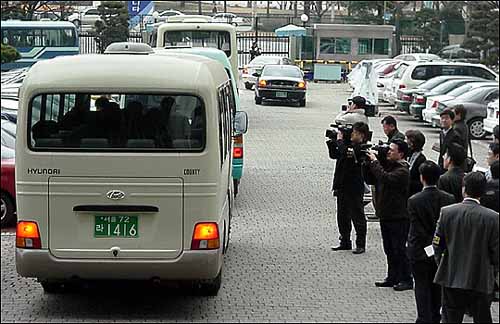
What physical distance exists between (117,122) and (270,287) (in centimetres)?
258

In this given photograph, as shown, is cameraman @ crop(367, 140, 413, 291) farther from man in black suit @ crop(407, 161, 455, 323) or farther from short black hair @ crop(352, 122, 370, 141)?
man in black suit @ crop(407, 161, 455, 323)

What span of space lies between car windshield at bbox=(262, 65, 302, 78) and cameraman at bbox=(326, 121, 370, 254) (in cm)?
2372

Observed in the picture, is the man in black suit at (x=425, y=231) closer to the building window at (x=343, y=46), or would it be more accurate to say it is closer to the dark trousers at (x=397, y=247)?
the dark trousers at (x=397, y=247)

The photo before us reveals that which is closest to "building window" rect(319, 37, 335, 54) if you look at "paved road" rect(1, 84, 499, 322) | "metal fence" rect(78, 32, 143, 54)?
"metal fence" rect(78, 32, 143, 54)

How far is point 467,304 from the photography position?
751cm

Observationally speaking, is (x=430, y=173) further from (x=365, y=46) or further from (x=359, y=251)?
(x=365, y=46)

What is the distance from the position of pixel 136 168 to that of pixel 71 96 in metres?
0.87

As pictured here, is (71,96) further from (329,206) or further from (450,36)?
(450,36)

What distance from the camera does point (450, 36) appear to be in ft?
187

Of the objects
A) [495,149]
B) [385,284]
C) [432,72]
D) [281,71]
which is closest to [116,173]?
[385,284]

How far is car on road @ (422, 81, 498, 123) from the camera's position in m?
26.3

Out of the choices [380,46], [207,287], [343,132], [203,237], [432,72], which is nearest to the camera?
[203,237]

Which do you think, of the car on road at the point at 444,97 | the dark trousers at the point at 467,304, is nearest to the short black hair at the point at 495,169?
the dark trousers at the point at 467,304

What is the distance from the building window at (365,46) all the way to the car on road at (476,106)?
26.2 m
